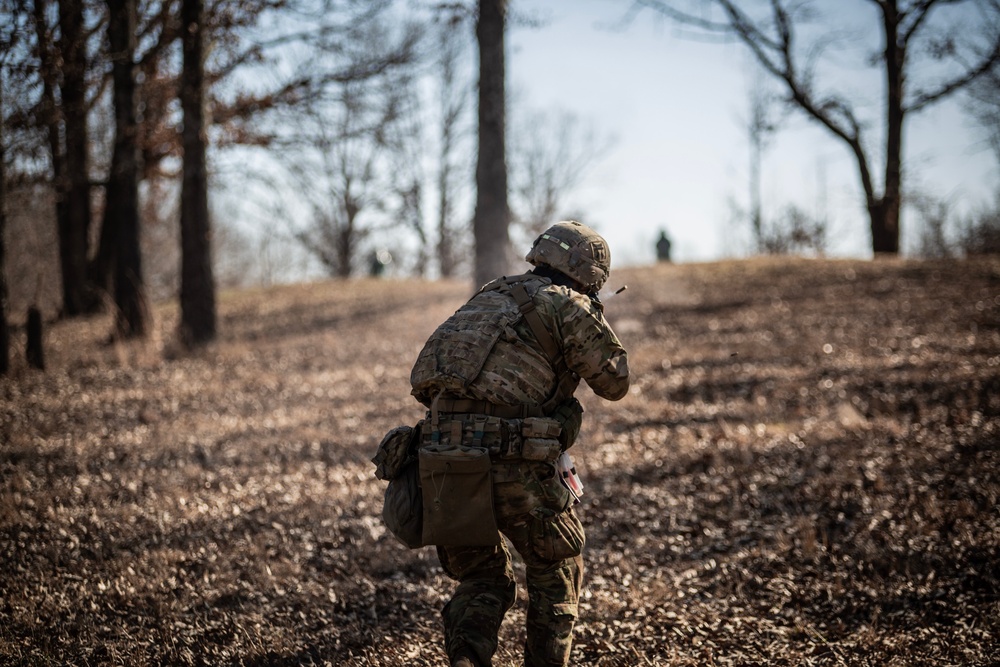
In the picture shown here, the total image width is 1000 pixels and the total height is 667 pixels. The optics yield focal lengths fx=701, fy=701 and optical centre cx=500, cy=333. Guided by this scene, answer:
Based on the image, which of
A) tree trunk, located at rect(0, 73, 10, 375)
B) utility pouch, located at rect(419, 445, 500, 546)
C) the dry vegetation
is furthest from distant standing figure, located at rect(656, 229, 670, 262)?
utility pouch, located at rect(419, 445, 500, 546)

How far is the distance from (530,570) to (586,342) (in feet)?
3.81

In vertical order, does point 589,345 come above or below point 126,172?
below

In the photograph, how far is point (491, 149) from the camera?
38.5 ft

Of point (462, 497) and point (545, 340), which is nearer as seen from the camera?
point (462, 497)

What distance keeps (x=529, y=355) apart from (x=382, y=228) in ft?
91.2

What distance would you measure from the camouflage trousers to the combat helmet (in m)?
0.98

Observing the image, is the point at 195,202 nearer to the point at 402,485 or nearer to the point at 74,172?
the point at 74,172

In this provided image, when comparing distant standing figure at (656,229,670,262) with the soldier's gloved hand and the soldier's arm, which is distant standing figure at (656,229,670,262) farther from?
the soldier's arm

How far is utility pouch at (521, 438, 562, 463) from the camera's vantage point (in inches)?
128

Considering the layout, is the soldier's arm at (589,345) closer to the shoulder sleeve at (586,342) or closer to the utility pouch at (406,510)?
the shoulder sleeve at (586,342)

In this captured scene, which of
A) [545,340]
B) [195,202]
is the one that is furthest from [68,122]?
[545,340]

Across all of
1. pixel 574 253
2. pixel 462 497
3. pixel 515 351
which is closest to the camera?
pixel 462 497

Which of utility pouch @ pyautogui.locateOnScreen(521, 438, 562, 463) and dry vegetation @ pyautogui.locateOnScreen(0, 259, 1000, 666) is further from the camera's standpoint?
dry vegetation @ pyautogui.locateOnScreen(0, 259, 1000, 666)

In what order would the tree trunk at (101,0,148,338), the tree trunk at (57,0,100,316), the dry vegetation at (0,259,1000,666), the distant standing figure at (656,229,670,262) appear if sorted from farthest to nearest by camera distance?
1. the distant standing figure at (656,229,670,262)
2. the tree trunk at (101,0,148,338)
3. the tree trunk at (57,0,100,316)
4. the dry vegetation at (0,259,1000,666)
